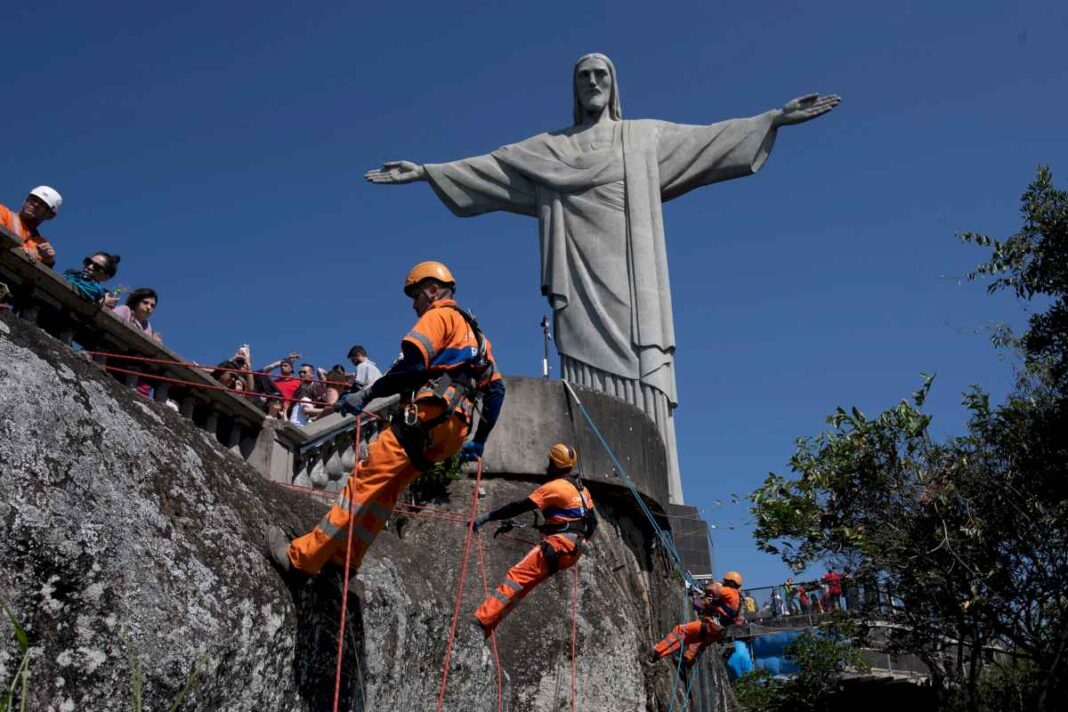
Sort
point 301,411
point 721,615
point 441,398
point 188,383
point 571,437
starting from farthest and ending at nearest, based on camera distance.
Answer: point 721,615 < point 301,411 < point 571,437 < point 188,383 < point 441,398

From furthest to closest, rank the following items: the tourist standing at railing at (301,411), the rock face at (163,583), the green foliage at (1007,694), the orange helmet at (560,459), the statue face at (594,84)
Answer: the statue face at (594,84) < the green foliage at (1007,694) < the tourist standing at railing at (301,411) < the orange helmet at (560,459) < the rock face at (163,583)

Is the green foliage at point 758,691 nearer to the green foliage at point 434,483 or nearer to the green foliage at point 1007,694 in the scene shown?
the green foliage at point 1007,694

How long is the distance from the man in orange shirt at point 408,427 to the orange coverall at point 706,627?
5.13m

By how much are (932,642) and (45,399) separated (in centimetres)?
1295

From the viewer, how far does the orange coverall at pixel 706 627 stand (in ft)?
33.3

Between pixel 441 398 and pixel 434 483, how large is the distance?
421cm

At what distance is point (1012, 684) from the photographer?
14.6 metres

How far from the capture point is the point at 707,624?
415 inches

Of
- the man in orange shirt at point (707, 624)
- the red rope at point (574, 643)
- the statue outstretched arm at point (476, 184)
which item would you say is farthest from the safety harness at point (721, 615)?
the statue outstretched arm at point (476, 184)

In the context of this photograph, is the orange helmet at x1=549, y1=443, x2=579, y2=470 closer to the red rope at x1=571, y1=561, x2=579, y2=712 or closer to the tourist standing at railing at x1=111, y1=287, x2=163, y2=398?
the red rope at x1=571, y1=561, x2=579, y2=712

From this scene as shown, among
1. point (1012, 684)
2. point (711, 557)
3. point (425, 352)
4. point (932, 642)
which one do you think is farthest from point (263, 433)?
point (1012, 684)

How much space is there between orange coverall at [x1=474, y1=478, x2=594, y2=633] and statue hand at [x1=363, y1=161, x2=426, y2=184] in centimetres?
1194

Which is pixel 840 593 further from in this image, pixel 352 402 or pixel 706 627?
pixel 352 402

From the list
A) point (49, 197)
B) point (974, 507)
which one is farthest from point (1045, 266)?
point (49, 197)
